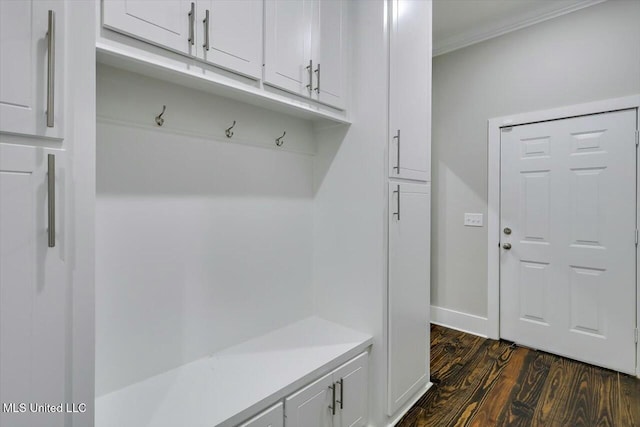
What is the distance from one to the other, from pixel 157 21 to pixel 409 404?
231 centimetres

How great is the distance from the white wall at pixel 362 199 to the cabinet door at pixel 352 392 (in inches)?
2.4

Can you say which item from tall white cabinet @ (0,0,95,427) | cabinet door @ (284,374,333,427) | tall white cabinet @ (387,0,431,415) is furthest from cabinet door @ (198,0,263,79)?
cabinet door @ (284,374,333,427)

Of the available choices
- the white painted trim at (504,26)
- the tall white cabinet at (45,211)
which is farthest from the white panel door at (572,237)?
the tall white cabinet at (45,211)

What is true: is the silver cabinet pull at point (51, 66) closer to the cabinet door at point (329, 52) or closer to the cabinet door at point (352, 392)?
the cabinet door at point (329, 52)

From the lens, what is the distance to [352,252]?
1799 mm

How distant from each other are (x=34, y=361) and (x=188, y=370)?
0.75 metres

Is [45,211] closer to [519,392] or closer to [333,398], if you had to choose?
[333,398]

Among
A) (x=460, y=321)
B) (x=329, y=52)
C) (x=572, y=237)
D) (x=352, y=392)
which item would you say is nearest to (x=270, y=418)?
(x=352, y=392)

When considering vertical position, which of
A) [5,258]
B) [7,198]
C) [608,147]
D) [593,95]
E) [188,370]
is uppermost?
[593,95]

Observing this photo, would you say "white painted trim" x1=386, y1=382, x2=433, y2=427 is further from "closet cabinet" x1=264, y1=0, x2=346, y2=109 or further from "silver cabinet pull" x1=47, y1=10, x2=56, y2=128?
"silver cabinet pull" x1=47, y1=10, x2=56, y2=128

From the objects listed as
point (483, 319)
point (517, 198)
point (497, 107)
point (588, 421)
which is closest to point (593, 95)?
point (497, 107)

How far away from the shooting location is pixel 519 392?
82.0 inches

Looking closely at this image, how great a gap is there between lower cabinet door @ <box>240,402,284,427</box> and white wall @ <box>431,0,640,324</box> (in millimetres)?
2403

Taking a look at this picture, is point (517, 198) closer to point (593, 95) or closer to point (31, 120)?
point (593, 95)
